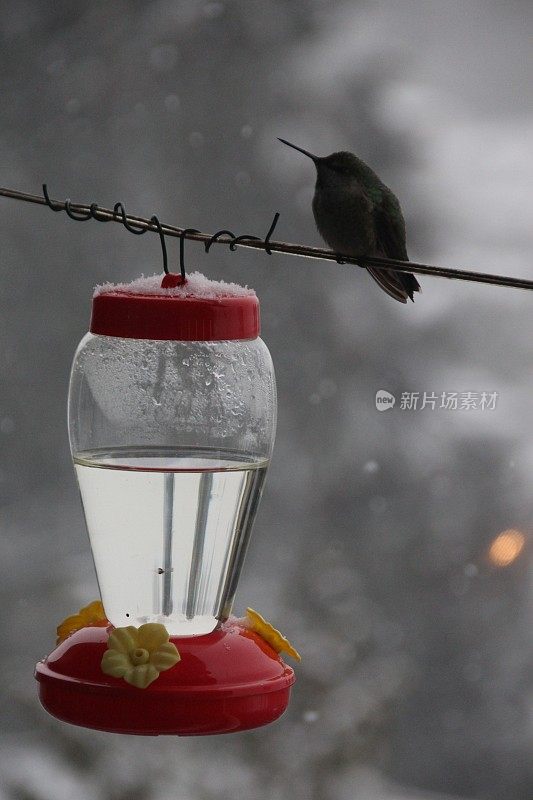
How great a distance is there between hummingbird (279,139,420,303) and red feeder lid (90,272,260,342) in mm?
197

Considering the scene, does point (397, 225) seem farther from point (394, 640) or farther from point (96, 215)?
point (394, 640)

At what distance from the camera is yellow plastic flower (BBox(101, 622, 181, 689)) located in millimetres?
715

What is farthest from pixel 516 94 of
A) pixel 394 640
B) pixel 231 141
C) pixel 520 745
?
pixel 520 745

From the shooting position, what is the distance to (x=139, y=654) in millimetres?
723


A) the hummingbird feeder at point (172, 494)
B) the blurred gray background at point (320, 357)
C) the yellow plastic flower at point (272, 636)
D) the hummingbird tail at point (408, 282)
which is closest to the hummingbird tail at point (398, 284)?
the hummingbird tail at point (408, 282)

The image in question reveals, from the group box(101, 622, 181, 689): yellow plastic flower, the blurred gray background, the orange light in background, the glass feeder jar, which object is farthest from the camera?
the orange light in background

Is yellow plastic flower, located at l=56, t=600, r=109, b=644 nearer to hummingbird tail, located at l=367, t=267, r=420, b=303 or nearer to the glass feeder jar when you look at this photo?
the glass feeder jar

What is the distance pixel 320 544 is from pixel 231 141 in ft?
3.61

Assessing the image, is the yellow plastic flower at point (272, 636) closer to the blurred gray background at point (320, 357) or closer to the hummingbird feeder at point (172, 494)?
the hummingbird feeder at point (172, 494)

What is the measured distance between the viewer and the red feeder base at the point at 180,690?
0.72 m

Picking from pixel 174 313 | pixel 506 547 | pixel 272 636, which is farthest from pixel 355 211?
pixel 506 547

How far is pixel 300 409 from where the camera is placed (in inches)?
104

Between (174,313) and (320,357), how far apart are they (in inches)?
76.2

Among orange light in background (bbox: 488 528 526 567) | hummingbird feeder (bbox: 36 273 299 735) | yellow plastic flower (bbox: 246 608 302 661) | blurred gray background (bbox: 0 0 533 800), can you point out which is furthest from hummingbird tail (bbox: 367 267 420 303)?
orange light in background (bbox: 488 528 526 567)
